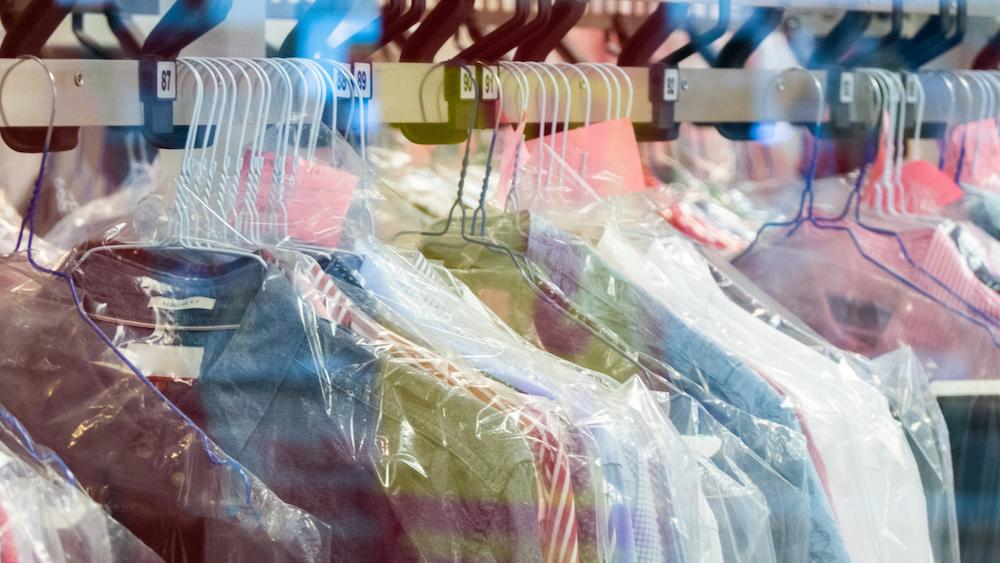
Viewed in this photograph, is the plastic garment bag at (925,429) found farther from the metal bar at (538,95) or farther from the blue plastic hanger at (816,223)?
the metal bar at (538,95)

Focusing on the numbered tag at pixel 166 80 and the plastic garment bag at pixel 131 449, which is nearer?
the plastic garment bag at pixel 131 449

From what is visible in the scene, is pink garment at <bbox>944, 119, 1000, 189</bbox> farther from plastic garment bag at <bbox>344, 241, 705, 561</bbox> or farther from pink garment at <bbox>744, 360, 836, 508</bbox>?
plastic garment bag at <bbox>344, 241, 705, 561</bbox>

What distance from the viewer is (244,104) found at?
3.39ft

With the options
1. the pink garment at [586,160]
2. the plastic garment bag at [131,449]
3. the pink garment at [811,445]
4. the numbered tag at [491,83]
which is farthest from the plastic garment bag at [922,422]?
the plastic garment bag at [131,449]

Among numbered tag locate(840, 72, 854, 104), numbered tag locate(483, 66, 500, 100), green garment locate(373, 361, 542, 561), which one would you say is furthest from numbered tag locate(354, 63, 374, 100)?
numbered tag locate(840, 72, 854, 104)

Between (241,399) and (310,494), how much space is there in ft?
0.27

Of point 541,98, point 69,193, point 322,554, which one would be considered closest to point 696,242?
point 541,98

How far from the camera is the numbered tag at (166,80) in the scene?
0.98 metres

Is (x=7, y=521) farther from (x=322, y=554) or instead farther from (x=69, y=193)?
(x=69, y=193)

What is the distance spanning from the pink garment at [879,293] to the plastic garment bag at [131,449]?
2.26 ft

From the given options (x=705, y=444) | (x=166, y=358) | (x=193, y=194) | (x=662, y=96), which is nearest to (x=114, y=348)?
(x=166, y=358)

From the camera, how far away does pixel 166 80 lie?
988mm

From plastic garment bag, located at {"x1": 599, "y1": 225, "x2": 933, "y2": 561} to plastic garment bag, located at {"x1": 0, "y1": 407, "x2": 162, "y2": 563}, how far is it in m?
0.55

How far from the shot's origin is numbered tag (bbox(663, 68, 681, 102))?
4.16ft
